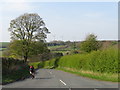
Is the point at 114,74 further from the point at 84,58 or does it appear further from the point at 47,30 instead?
the point at 47,30

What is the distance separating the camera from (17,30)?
6269cm

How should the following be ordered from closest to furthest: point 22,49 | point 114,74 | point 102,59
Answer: point 114,74 → point 102,59 → point 22,49

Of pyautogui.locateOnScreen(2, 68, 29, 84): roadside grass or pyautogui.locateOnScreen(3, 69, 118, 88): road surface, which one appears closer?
pyautogui.locateOnScreen(3, 69, 118, 88): road surface

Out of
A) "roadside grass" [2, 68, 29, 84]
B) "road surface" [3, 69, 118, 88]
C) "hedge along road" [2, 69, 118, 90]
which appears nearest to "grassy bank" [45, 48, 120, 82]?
"road surface" [3, 69, 118, 88]

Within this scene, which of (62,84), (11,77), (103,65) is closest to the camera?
(62,84)

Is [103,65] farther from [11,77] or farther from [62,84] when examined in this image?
[11,77]

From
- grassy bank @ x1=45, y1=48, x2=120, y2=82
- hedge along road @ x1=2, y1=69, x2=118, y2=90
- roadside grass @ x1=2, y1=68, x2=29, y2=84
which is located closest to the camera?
hedge along road @ x1=2, y1=69, x2=118, y2=90

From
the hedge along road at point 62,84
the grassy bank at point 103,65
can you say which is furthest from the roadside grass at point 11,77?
the grassy bank at point 103,65

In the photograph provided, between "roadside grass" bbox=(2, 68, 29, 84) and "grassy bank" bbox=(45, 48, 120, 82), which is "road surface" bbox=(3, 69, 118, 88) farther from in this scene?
"grassy bank" bbox=(45, 48, 120, 82)

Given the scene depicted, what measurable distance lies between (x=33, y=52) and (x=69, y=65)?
16.9 m

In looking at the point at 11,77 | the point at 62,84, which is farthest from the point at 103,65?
the point at 11,77

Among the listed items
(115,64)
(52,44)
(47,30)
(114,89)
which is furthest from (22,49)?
(52,44)

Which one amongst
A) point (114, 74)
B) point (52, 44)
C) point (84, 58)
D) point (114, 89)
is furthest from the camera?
point (52, 44)

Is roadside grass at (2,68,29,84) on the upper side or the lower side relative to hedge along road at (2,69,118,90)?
lower
